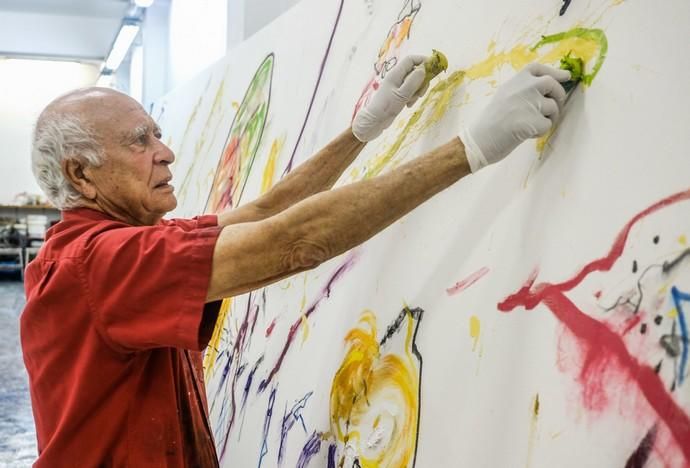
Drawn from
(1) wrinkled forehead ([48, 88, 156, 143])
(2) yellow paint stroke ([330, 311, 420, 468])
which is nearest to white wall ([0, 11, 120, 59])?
(1) wrinkled forehead ([48, 88, 156, 143])

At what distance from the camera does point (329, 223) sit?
100cm

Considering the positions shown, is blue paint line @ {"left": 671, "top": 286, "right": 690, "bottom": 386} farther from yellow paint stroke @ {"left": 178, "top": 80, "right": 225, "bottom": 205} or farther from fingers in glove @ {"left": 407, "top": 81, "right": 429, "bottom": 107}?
yellow paint stroke @ {"left": 178, "top": 80, "right": 225, "bottom": 205}

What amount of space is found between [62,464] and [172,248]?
486 millimetres

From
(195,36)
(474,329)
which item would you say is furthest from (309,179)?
(195,36)

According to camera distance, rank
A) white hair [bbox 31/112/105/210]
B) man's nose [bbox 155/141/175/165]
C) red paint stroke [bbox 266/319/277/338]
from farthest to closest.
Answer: red paint stroke [bbox 266/319/277/338] → man's nose [bbox 155/141/175/165] → white hair [bbox 31/112/105/210]

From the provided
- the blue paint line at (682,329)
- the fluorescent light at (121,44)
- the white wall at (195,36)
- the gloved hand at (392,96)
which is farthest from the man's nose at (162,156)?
the fluorescent light at (121,44)

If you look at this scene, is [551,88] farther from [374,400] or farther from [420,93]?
[374,400]

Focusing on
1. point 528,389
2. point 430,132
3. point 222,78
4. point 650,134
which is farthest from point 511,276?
point 222,78

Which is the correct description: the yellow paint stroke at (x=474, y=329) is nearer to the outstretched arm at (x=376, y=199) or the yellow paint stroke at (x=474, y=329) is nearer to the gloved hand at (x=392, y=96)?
the outstretched arm at (x=376, y=199)

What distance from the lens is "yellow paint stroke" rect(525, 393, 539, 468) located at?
2.93ft

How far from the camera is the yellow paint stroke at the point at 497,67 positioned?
96cm

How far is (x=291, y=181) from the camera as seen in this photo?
5.12 ft

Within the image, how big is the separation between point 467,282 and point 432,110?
1.26ft

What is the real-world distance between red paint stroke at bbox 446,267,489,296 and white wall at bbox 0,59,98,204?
1013cm
